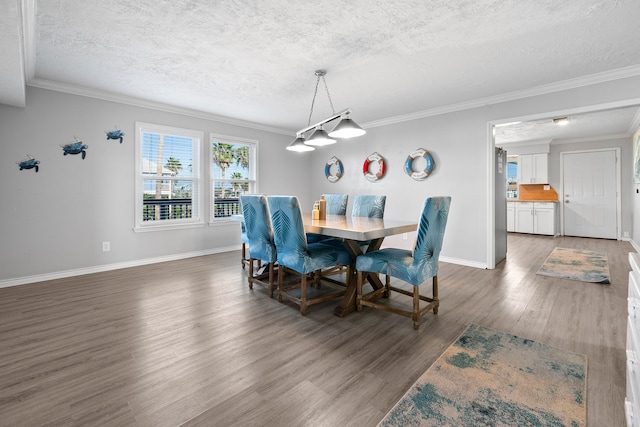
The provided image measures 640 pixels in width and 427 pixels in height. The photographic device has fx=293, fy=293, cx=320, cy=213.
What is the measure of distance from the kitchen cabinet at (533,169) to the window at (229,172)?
277 inches

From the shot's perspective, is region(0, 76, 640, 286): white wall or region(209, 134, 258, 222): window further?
region(209, 134, 258, 222): window

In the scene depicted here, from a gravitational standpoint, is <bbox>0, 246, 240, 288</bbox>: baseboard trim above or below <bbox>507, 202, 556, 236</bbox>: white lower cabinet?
below

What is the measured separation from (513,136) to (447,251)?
13.3 feet

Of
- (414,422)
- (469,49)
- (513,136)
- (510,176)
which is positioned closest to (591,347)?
(414,422)

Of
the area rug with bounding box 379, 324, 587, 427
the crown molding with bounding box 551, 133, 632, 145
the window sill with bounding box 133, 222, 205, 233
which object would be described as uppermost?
the crown molding with bounding box 551, 133, 632, 145

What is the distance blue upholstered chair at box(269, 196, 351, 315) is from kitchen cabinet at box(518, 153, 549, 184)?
731cm

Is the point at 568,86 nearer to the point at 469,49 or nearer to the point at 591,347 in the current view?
the point at 469,49

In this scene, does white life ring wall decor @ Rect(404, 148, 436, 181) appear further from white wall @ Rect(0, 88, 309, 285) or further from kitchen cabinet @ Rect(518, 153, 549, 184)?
kitchen cabinet @ Rect(518, 153, 549, 184)

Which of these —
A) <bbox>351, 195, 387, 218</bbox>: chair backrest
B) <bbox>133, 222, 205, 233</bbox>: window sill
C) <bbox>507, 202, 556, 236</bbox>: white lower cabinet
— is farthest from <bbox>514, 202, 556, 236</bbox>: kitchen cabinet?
<bbox>133, 222, 205, 233</bbox>: window sill

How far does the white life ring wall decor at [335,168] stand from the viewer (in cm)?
619

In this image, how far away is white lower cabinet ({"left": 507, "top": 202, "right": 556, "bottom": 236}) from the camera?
7.29 m

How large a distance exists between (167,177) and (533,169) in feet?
28.3

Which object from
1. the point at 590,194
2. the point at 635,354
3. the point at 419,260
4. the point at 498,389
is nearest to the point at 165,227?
the point at 419,260

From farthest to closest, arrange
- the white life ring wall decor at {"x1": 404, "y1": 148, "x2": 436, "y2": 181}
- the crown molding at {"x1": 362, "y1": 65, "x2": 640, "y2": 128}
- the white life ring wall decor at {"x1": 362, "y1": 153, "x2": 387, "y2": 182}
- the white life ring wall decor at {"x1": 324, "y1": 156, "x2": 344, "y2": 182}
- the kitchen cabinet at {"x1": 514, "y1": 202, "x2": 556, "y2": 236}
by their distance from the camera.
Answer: the kitchen cabinet at {"x1": 514, "y1": 202, "x2": 556, "y2": 236}, the white life ring wall decor at {"x1": 324, "y1": 156, "x2": 344, "y2": 182}, the white life ring wall decor at {"x1": 362, "y1": 153, "x2": 387, "y2": 182}, the white life ring wall decor at {"x1": 404, "y1": 148, "x2": 436, "y2": 181}, the crown molding at {"x1": 362, "y1": 65, "x2": 640, "y2": 128}
